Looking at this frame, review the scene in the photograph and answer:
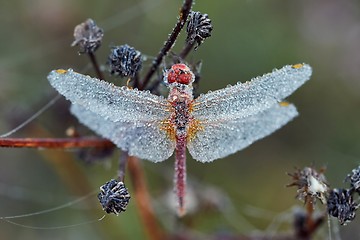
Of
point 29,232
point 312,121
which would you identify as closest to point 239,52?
point 312,121

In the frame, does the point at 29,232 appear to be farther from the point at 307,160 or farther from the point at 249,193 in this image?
the point at 307,160

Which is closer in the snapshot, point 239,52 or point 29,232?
point 29,232

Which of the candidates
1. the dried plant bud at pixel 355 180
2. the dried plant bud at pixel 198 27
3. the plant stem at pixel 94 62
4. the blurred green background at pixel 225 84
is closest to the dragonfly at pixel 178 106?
the dried plant bud at pixel 198 27

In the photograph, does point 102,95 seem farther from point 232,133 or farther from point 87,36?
point 232,133

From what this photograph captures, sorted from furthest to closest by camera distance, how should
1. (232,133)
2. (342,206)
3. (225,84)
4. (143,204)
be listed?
(225,84), (143,204), (232,133), (342,206)

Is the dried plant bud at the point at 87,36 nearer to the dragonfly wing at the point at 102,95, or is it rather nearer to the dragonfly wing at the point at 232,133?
the dragonfly wing at the point at 102,95

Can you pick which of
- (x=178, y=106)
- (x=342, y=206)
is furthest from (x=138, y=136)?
(x=342, y=206)
